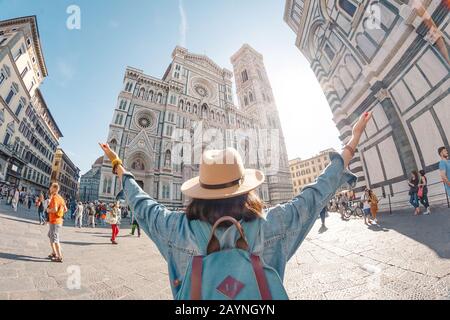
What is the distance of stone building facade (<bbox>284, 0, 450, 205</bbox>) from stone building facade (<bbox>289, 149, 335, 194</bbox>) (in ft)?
138

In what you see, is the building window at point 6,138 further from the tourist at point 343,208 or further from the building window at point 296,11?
the tourist at point 343,208

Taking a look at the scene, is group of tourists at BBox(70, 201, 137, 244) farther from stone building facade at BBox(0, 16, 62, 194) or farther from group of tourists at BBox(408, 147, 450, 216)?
stone building facade at BBox(0, 16, 62, 194)

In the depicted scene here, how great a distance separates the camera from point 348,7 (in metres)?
8.92

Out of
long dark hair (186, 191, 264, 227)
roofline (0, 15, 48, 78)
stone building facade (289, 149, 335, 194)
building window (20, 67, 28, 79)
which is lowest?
long dark hair (186, 191, 264, 227)

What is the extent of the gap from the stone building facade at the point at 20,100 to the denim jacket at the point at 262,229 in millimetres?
27851

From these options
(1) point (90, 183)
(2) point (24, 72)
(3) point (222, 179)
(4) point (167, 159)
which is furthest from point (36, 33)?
(1) point (90, 183)

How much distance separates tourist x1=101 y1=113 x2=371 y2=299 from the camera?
2.42 ft

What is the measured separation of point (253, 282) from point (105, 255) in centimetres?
537

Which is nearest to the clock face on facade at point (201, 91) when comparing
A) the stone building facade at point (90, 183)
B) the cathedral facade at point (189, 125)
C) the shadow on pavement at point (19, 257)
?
the cathedral facade at point (189, 125)

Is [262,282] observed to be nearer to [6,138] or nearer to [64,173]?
[6,138]

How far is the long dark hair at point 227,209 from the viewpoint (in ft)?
3.12

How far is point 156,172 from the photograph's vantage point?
897 inches

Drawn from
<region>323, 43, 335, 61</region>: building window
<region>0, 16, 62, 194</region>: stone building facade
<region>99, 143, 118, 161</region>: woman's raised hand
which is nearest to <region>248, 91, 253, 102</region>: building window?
<region>323, 43, 335, 61</region>: building window

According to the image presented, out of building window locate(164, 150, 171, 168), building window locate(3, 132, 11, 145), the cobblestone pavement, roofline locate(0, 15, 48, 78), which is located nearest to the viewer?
the cobblestone pavement
